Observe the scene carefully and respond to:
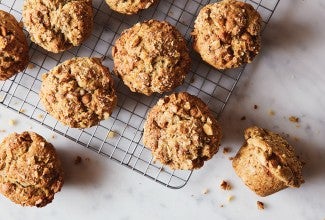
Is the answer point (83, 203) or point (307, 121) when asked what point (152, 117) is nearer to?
point (83, 203)

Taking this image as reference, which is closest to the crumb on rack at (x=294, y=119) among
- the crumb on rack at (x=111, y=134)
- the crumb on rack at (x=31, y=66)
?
the crumb on rack at (x=111, y=134)

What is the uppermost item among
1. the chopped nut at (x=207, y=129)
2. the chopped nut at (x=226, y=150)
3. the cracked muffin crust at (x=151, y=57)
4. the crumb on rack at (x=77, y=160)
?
the cracked muffin crust at (x=151, y=57)

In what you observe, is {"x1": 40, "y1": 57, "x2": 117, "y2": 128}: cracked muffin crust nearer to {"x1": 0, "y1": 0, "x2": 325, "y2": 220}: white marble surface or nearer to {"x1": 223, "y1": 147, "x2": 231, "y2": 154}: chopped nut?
{"x1": 0, "y1": 0, "x2": 325, "y2": 220}: white marble surface

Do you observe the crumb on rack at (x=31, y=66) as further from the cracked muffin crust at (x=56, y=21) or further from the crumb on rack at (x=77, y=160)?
the crumb on rack at (x=77, y=160)

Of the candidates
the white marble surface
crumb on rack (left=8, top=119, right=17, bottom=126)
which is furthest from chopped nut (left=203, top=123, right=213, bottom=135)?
crumb on rack (left=8, top=119, right=17, bottom=126)

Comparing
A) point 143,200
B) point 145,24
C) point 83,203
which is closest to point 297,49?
point 145,24

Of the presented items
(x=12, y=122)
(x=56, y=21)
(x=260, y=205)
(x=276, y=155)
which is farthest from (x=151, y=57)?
(x=260, y=205)
